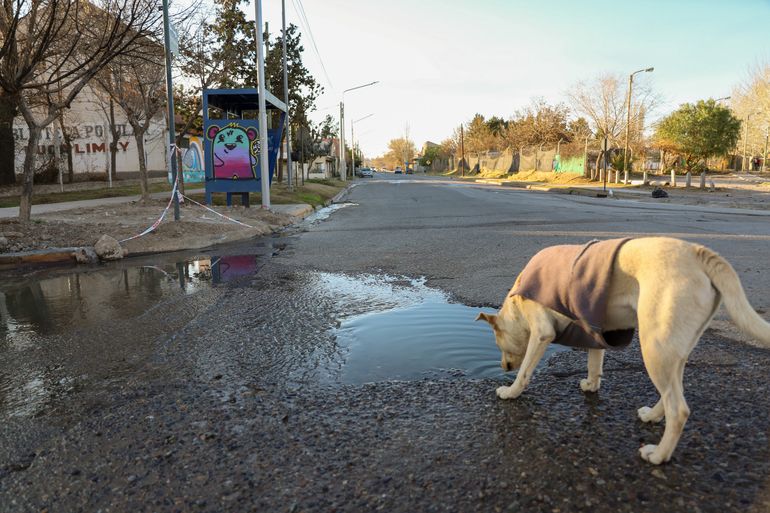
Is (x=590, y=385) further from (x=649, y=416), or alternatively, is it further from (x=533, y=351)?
(x=533, y=351)

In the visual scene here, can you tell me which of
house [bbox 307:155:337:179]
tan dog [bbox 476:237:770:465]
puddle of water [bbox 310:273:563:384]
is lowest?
puddle of water [bbox 310:273:563:384]

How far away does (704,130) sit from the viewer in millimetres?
37781

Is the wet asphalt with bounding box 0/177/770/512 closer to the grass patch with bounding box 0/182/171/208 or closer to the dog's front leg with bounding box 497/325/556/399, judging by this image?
the dog's front leg with bounding box 497/325/556/399

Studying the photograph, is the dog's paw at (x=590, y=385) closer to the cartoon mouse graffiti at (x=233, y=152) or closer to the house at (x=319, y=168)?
the cartoon mouse graffiti at (x=233, y=152)

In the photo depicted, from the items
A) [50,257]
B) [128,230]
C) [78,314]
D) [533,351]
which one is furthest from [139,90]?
[533,351]

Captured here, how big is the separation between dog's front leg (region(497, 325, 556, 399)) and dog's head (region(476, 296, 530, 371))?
3.9 inches

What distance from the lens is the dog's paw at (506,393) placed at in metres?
3.37

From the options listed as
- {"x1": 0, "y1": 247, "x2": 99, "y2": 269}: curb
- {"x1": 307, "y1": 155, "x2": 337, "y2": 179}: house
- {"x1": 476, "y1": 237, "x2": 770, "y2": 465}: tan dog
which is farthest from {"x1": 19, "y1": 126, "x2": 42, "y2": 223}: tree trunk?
{"x1": 307, "y1": 155, "x2": 337, "y2": 179}: house

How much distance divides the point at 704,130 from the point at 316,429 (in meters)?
42.4

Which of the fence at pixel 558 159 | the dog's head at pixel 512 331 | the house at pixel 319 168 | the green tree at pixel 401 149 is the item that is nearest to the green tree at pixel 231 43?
the dog's head at pixel 512 331

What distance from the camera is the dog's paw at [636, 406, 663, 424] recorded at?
9.97 ft

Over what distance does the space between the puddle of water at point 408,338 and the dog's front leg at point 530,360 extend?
1.49 feet

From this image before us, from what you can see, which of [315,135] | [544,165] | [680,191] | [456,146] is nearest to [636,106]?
[544,165]

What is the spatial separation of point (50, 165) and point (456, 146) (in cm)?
8423
